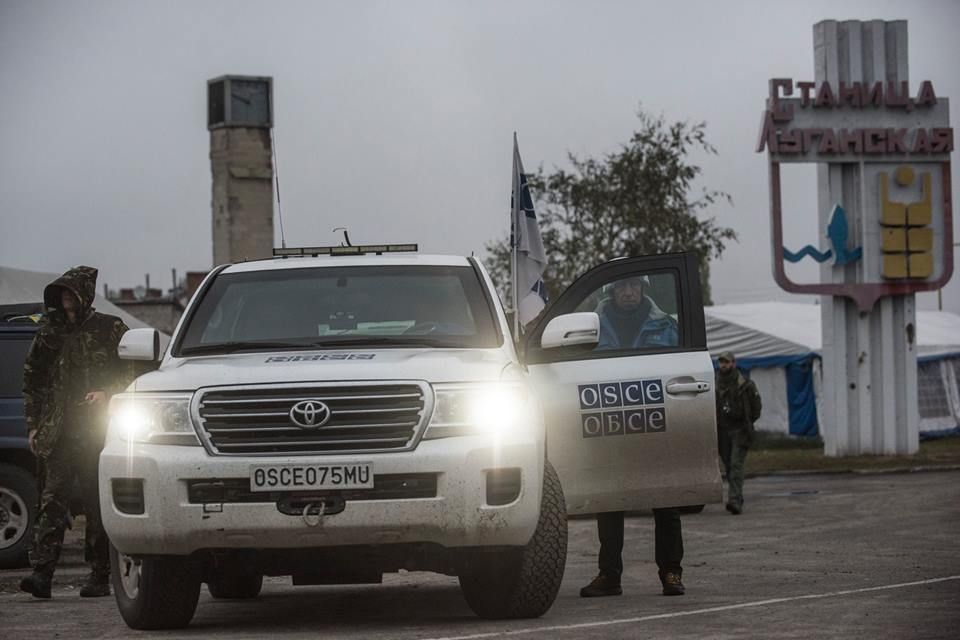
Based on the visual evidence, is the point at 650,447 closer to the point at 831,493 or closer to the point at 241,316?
the point at 241,316

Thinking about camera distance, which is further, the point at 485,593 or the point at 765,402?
the point at 765,402

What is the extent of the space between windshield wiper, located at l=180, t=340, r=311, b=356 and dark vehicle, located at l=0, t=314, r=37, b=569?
5882 mm

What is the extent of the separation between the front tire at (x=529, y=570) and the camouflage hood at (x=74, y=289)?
346 centimetres

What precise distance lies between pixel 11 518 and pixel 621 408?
21.5ft

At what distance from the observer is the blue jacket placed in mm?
9977

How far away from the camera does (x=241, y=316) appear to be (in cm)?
916

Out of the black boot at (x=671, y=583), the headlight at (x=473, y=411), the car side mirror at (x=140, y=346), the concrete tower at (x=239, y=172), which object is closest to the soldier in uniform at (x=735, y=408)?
the black boot at (x=671, y=583)

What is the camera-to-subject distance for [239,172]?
35.3 metres

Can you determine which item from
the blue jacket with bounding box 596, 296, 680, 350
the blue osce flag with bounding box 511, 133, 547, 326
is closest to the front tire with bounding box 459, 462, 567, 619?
the blue jacket with bounding box 596, 296, 680, 350

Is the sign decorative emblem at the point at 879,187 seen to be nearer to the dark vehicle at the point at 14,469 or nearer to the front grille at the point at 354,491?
the dark vehicle at the point at 14,469

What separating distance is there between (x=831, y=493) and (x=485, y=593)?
15.2 metres

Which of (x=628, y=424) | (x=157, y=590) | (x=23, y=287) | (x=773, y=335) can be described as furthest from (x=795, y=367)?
(x=157, y=590)

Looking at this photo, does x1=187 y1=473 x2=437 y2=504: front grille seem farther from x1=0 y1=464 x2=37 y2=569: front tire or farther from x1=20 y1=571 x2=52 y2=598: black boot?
x1=0 y1=464 x2=37 y2=569: front tire

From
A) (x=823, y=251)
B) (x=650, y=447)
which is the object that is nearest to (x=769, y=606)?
(x=650, y=447)
